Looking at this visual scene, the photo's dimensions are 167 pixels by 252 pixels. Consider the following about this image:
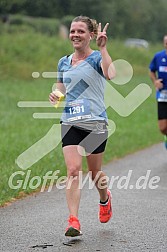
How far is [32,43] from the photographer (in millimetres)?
37906

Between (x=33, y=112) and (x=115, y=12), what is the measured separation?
50.8 metres

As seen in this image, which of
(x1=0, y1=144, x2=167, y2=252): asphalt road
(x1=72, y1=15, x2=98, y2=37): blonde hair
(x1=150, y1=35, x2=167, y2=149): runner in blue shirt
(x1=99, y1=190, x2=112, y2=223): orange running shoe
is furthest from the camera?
(x1=150, y1=35, x2=167, y2=149): runner in blue shirt

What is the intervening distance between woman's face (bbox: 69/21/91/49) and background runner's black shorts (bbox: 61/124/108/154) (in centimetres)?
78

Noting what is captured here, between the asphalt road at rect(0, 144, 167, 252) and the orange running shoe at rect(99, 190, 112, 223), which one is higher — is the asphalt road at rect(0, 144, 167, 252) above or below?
below

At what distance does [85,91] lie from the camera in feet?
23.3

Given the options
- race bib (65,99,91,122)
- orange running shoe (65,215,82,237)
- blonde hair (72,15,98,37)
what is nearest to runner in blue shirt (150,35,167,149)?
blonde hair (72,15,98,37)

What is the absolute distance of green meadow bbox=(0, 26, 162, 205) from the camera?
11.0 meters

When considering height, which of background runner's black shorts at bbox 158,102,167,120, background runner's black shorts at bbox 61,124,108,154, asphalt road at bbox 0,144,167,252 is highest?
background runner's black shorts at bbox 61,124,108,154

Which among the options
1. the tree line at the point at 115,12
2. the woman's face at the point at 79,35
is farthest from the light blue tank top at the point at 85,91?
the tree line at the point at 115,12

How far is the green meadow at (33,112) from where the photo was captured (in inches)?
A: 434

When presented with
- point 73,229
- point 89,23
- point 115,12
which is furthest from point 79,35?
point 115,12

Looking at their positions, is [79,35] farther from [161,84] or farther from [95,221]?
[161,84]

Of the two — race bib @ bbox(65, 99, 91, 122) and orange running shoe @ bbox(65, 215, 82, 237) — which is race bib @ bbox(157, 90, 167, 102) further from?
orange running shoe @ bbox(65, 215, 82, 237)

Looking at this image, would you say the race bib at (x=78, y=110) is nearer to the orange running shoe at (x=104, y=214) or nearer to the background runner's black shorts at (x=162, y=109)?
the orange running shoe at (x=104, y=214)
